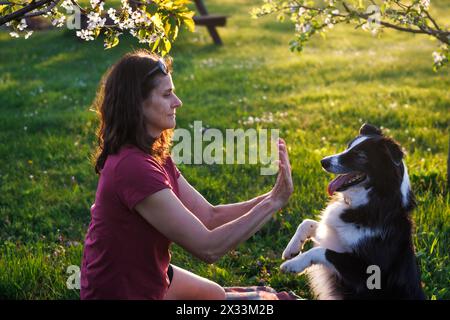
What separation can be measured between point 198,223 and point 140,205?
318 millimetres

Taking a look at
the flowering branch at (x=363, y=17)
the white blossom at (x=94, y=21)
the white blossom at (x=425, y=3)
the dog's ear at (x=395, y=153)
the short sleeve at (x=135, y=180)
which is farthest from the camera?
the flowering branch at (x=363, y=17)

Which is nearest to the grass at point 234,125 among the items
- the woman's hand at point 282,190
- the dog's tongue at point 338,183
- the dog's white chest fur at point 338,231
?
the dog's white chest fur at point 338,231

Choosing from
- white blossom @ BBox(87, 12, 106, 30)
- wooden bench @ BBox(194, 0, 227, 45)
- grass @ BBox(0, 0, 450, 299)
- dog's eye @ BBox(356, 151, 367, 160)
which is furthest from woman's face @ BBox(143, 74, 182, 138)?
wooden bench @ BBox(194, 0, 227, 45)

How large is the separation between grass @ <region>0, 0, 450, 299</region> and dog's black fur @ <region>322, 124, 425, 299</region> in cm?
86

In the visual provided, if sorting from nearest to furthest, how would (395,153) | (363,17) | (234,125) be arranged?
1. (395,153)
2. (363,17)
3. (234,125)

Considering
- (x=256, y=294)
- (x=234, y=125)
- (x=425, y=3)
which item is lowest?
(x=234, y=125)

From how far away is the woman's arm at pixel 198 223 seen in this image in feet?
10.2

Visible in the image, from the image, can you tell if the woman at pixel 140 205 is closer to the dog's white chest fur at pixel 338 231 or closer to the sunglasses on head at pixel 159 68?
the sunglasses on head at pixel 159 68

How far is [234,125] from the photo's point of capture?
8.59m

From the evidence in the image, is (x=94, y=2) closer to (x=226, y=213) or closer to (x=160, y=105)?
(x=160, y=105)

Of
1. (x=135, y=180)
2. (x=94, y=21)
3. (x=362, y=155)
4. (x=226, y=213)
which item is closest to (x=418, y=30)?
(x=362, y=155)

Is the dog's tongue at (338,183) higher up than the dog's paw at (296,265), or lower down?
higher up

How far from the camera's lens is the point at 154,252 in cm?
330

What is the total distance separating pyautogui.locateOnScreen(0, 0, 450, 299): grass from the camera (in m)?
4.96
